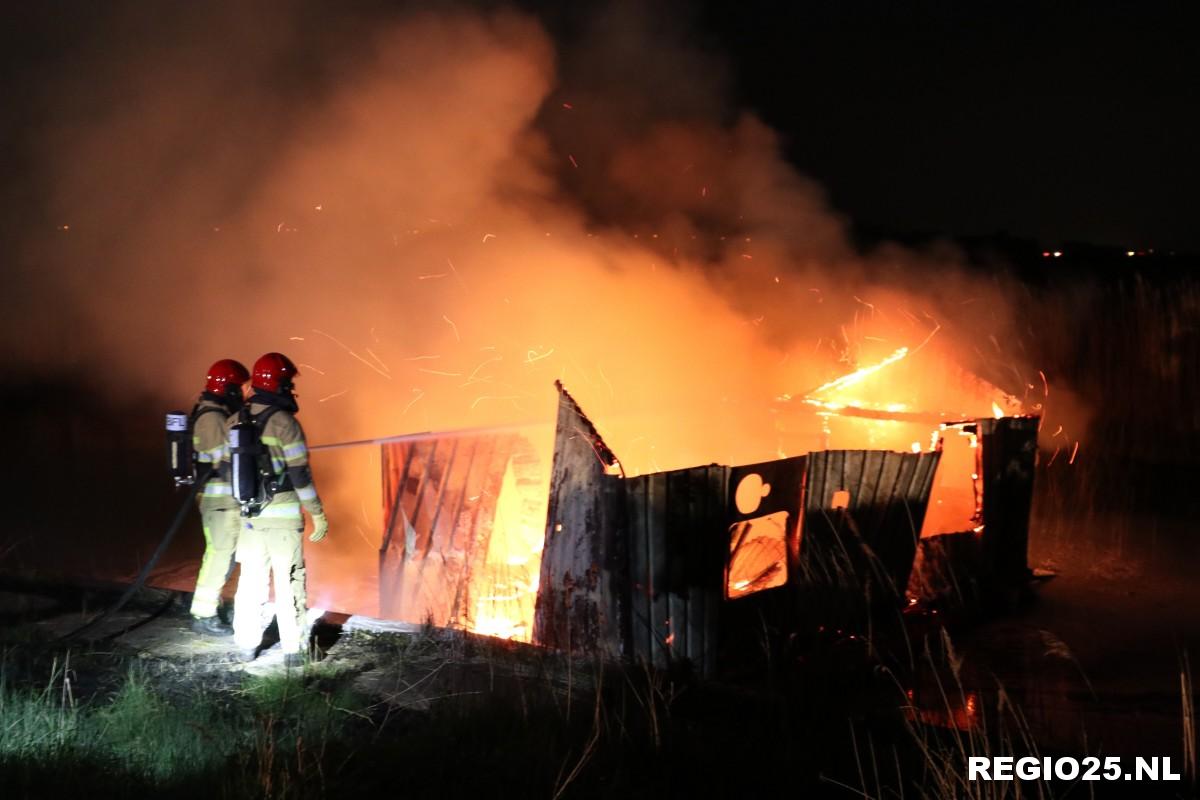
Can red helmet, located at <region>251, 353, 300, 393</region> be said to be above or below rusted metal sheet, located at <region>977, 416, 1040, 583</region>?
above

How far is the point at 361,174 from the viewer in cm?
1185

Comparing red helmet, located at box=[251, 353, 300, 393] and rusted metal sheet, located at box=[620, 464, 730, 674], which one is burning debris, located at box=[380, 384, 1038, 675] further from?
red helmet, located at box=[251, 353, 300, 393]

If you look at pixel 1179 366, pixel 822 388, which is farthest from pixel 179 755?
pixel 1179 366

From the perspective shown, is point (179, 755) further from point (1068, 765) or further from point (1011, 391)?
point (1011, 391)

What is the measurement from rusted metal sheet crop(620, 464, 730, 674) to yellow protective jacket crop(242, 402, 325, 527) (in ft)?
5.92

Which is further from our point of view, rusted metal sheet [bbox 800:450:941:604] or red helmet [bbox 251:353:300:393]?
rusted metal sheet [bbox 800:450:941:604]

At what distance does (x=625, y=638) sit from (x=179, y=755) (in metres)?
2.48

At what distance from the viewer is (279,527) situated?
5.38 metres

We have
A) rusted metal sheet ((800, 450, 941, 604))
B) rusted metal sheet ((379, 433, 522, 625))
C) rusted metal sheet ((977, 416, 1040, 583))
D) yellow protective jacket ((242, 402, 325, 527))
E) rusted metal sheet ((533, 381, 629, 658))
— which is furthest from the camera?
rusted metal sheet ((379, 433, 522, 625))

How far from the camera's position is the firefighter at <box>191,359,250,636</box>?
5.77 metres

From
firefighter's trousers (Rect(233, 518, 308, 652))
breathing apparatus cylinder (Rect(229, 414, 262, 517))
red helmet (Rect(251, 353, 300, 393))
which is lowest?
firefighter's trousers (Rect(233, 518, 308, 652))

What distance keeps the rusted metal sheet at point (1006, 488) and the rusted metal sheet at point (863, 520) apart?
101cm

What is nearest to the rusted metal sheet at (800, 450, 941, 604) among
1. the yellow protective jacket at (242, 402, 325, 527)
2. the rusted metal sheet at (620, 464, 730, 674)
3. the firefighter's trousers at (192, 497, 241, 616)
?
the rusted metal sheet at (620, 464, 730, 674)

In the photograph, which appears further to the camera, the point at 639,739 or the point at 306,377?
the point at 306,377
